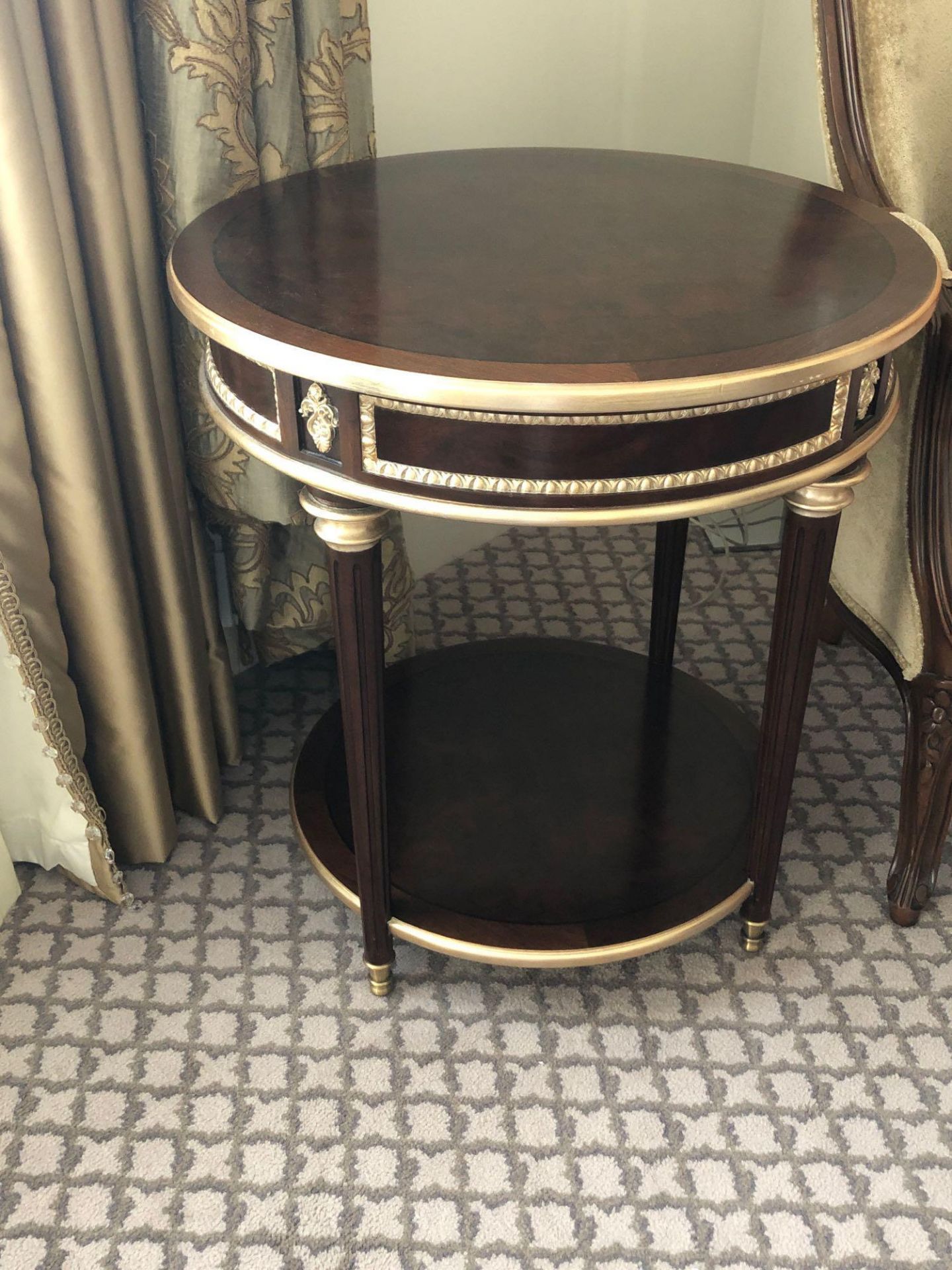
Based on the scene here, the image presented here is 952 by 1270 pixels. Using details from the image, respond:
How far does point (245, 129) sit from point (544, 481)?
2.09 feet

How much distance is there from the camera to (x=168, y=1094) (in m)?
1.21

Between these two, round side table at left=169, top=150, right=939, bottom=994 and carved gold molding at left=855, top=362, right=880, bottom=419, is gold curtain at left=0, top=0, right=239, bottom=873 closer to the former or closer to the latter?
round side table at left=169, top=150, right=939, bottom=994

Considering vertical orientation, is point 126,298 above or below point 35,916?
above

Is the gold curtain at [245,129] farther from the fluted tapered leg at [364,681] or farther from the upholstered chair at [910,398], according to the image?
the upholstered chair at [910,398]

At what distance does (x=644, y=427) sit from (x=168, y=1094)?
2.72 feet

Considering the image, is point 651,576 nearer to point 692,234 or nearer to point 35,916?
point 692,234

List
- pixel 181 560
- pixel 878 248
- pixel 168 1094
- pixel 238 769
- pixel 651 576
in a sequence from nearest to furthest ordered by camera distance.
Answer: pixel 878 248 → pixel 168 1094 → pixel 181 560 → pixel 238 769 → pixel 651 576

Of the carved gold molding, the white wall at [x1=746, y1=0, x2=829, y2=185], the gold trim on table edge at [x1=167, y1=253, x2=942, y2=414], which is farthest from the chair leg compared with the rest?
the white wall at [x1=746, y1=0, x2=829, y2=185]

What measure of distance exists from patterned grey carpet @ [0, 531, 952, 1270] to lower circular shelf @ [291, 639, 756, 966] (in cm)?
12

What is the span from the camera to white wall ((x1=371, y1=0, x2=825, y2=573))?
1.69m

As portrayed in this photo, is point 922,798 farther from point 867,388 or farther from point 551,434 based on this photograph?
point 551,434

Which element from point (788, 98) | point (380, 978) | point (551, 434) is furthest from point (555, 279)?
point (788, 98)

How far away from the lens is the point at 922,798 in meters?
1.34

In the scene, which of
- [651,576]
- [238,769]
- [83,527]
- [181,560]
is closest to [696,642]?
[651,576]
